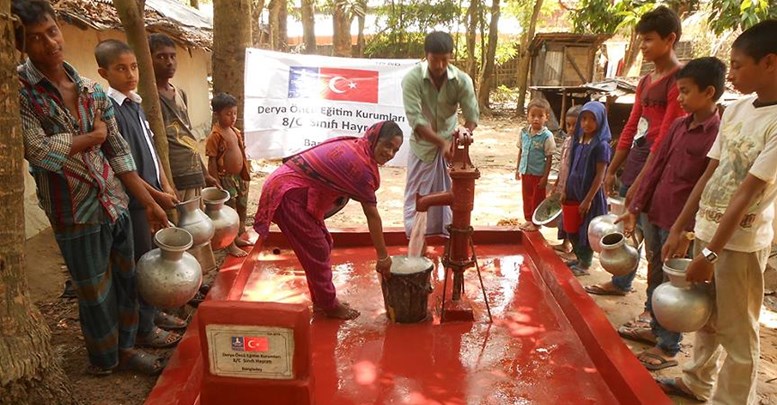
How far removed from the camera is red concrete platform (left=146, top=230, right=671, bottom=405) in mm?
2709

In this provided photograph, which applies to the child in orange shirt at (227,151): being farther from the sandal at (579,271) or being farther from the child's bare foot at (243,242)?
the sandal at (579,271)

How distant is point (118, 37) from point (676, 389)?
24.9 ft

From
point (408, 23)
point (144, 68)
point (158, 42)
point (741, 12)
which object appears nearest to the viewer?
point (144, 68)

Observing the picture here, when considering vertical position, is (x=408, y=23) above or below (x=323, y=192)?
above

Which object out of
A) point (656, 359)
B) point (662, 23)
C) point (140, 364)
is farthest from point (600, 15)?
point (140, 364)

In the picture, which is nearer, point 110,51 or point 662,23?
point 110,51

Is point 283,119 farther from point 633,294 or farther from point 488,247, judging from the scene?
point 633,294

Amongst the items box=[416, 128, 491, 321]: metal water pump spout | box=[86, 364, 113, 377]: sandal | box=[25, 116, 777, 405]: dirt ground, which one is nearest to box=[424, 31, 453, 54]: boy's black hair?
box=[416, 128, 491, 321]: metal water pump spout

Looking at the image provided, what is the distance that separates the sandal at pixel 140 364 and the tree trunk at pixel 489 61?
590 inches

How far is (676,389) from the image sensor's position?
282 centimetres

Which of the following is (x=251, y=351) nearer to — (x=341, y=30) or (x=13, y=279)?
(x=13, y=279)

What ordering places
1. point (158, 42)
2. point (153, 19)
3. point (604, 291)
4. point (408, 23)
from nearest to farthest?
point (158, 42), point (604, 291), point (153, 19), point (408, 23)

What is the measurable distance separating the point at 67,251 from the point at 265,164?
7165 mm

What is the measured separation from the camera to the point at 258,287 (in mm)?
4027
